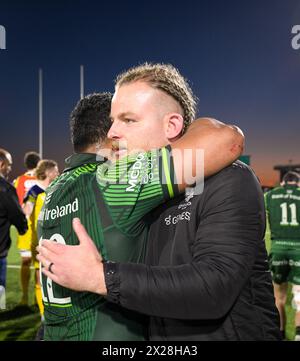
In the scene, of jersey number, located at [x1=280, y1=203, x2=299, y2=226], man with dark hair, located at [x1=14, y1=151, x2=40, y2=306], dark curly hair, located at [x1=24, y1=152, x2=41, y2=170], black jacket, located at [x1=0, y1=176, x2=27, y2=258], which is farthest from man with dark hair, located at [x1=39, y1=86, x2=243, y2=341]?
dark curly hair, located at [x1=24, y1=152, x2=41, y2=170]

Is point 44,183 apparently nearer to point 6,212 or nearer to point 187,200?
point 6,212

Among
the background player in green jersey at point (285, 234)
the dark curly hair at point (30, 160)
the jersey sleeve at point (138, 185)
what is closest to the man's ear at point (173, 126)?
the jersey sleeve at point (138, 185)

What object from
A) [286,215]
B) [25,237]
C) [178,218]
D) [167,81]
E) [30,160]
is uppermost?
[167,81]

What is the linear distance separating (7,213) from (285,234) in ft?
12.3

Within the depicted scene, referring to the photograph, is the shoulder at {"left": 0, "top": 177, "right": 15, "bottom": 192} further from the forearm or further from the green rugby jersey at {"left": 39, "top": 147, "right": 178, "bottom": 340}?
the forearm

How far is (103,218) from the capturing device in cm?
143

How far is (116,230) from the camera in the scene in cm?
142

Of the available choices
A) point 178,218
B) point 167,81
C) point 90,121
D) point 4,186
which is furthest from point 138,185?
point 4,186

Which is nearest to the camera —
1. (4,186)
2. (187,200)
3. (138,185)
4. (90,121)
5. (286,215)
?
(138,185)

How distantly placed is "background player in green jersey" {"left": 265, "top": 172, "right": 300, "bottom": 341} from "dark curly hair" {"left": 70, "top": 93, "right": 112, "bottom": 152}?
4.46 metres

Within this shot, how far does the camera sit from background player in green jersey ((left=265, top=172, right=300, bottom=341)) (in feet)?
18.7

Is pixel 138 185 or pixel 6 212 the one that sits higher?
pixel 138 185

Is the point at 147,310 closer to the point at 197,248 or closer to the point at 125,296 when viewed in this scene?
the point at 125,296

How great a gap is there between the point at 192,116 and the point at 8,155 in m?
4.15
